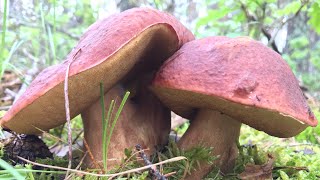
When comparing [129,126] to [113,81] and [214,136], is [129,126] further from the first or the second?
[214,136]

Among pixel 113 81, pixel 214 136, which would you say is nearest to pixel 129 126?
pixel 113 81

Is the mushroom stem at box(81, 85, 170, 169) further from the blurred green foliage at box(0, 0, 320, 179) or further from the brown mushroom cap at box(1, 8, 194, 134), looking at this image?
the blurred green foliage at box(0, 0, 320, 179)

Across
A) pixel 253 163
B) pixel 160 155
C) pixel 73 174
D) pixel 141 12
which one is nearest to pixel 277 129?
pixel 253 163

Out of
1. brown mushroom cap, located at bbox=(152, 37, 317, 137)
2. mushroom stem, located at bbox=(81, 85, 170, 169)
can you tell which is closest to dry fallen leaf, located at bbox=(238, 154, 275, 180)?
brown mushroom cap, located at bbox=(152, 37, 317, 137)

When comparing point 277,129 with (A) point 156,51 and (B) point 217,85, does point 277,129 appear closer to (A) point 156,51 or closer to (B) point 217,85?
(B) point 217,85

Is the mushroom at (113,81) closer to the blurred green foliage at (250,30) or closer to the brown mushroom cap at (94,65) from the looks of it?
the brown mushroom cap at (94,65)

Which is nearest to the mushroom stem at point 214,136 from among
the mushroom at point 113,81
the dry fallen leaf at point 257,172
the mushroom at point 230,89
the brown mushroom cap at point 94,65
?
the mushroom at point 230,89
